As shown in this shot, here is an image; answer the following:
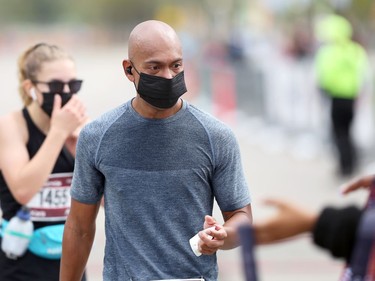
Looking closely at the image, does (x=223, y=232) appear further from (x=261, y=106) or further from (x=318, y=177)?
(x=261, y=106)

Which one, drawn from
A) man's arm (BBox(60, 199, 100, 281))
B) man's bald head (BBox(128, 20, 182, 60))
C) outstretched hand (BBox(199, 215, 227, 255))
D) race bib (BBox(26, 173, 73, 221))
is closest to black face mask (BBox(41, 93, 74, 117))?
race bib (BBox(26, 173, 73, 221))

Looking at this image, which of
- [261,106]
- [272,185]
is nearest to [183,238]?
[272,185]

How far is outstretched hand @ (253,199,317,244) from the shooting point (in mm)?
2863

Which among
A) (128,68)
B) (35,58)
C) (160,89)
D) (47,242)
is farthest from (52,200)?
(160,89)

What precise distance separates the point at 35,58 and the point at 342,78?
32.0 feet

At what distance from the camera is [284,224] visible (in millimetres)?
2877

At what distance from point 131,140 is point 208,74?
72.9 feet

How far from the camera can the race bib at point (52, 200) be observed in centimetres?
494

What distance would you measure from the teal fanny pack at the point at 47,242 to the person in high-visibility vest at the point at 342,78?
32.0ft

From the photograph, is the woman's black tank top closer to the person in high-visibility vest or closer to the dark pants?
the person in high-visibility vest

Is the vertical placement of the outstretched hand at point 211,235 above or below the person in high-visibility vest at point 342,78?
above

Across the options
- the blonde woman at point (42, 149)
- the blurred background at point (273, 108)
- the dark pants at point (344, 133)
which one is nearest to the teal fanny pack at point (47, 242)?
the blonde woman at point (42, 149)

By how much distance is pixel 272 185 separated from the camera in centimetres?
1484

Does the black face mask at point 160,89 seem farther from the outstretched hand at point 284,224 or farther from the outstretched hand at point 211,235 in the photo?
the outstretched hand at point 284,224
